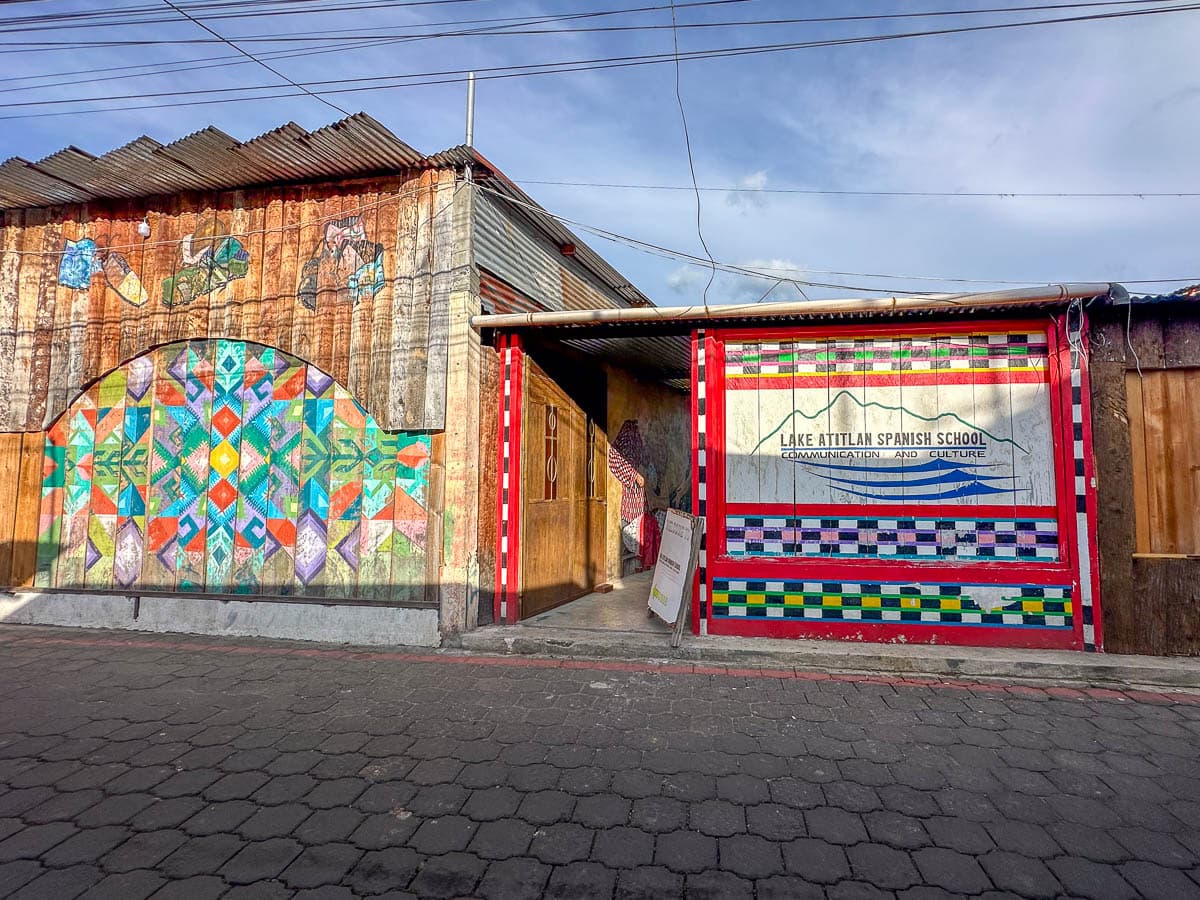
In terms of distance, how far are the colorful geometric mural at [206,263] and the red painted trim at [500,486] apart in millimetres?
2700

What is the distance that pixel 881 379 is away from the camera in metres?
5.37

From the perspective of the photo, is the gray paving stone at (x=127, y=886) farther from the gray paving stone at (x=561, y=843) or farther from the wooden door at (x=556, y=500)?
the wooden door at (x=556, y=500)

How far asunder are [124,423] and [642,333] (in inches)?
211

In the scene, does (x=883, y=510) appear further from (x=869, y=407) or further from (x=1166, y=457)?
(x=1166, y=457)

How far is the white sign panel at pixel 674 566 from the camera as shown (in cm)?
528

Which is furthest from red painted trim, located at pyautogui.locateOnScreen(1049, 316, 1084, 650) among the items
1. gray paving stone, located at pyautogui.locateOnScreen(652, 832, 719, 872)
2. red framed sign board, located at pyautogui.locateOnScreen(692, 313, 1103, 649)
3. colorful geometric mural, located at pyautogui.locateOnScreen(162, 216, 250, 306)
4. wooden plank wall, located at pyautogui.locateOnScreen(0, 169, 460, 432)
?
colorful geometric mural, located at pyautogui.locateOnScreen(162, 216, 250, 306)

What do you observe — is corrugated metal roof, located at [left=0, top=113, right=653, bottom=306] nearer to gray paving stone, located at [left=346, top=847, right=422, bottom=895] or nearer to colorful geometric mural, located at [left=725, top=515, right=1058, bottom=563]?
colorful geometric mural, located at [left=725, top=515, right=1058, bottom=563]

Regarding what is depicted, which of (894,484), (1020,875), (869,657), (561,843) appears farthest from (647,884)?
(894,484)

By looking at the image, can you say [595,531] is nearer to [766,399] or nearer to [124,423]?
[766,399]

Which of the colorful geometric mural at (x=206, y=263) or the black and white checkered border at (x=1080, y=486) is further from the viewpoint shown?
the colorful geometric mural at (x=206, y=263)

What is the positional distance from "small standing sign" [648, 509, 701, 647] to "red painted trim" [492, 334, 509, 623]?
1.45 metres

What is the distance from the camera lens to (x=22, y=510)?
6.55 metres

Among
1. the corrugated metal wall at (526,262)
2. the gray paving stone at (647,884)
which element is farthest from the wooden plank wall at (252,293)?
the gray paving stone at (647,884)

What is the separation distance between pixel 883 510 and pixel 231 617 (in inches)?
236
